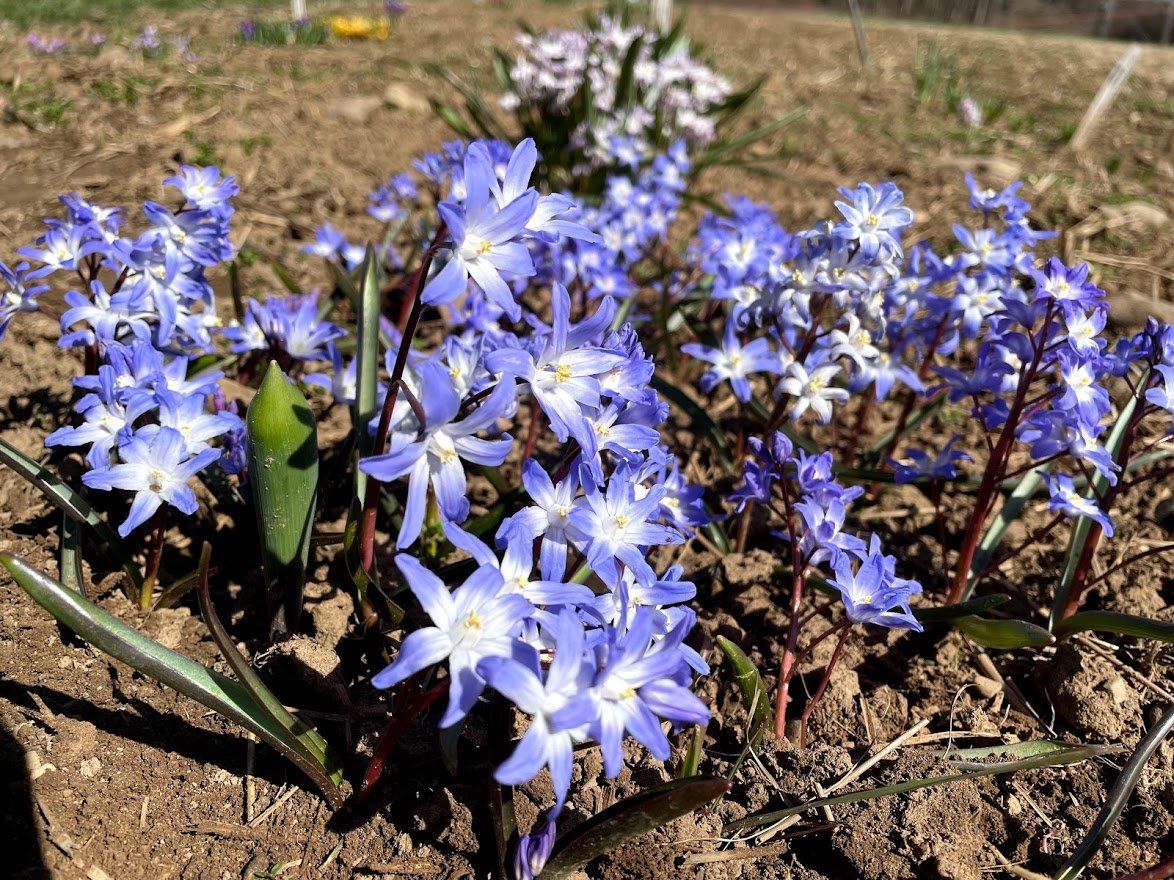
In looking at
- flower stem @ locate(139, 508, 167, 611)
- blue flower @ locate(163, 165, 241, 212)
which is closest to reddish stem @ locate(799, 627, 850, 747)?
flower stem @ locate(139, 508, 167, 611)

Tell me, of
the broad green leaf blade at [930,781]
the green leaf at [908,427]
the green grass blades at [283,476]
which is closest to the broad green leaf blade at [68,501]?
the green grass blades at [283,476]

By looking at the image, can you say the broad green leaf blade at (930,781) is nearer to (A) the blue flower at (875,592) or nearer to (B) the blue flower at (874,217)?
(A) the blue flower at (875,592)

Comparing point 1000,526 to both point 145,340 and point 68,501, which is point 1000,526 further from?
point 68,501

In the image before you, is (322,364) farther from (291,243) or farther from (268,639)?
(268,639)

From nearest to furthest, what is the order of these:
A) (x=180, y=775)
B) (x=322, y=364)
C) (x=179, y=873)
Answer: (x=179, y=873) < (x=180, y=775) < (x=322, y=364)

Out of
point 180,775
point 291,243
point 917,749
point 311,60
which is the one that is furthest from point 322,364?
point 311,60

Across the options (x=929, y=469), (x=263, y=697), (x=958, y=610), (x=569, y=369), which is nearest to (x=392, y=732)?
(x=263, y=697)
